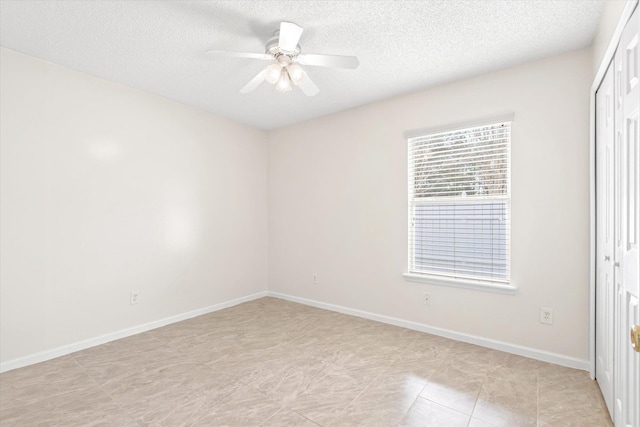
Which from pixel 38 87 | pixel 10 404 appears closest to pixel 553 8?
pixel 38 87

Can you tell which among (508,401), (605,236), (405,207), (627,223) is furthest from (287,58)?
(508,401)

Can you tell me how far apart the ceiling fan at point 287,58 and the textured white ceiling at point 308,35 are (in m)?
0.17

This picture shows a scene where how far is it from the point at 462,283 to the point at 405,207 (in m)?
0.95

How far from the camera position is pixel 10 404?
1.98 metres

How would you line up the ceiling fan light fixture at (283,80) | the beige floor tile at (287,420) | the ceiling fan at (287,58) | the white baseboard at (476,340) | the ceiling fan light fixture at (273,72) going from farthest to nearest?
the white baseboard at (476,340) < the ceiling fan light fixture at (283,80) < the ceiling fan light fixture at (273,72) < the ceiling fan at (287,58) < the beige floor tile at (287,420)

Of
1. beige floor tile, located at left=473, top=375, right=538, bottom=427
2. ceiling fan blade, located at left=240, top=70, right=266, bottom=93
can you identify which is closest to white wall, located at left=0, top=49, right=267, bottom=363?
ceiling fan blade, located at left=240, top=70, right=266, bottom=93

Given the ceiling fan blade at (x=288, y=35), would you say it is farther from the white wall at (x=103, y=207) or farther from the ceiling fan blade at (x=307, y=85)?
the white wall at (x=103, y=207)

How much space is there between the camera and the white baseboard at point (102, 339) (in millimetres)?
2461

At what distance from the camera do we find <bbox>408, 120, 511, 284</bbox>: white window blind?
9.20 feet

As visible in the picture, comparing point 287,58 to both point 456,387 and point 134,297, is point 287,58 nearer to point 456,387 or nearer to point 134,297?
point 456,387

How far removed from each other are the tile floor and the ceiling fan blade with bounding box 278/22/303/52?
2325mm

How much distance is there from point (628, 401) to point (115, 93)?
4.37 metres

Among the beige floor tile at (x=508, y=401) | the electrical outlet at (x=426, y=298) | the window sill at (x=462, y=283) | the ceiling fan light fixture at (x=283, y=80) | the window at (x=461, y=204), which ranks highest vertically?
the ceiling fan light fixture at (x=283, y=80)

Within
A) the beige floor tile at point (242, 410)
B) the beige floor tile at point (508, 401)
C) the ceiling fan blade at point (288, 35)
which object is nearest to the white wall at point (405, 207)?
the beige floor tile at point (508, 401)
